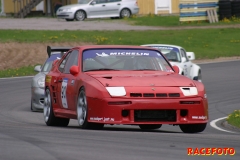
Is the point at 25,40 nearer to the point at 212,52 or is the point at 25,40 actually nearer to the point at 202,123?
the point at 212,52

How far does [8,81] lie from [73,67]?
13415 mm

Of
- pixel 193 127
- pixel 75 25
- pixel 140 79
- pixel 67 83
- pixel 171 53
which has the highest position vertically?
pixel 140 79

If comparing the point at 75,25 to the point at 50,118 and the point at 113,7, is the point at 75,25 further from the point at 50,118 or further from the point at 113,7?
the point at 50,118

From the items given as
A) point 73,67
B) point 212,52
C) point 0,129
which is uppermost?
point 73,67

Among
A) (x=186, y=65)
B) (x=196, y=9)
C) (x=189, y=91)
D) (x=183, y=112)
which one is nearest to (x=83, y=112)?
(x=183, y=112)

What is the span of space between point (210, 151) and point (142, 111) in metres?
2.47

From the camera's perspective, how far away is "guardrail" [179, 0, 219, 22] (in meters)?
44.8

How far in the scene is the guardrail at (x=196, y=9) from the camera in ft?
147

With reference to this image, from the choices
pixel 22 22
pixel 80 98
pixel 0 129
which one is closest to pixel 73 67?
pixel 80 98

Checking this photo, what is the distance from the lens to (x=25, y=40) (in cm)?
3516

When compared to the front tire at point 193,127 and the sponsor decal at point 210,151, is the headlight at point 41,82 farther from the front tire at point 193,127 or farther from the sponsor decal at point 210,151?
the sponsor decal at point 210,151

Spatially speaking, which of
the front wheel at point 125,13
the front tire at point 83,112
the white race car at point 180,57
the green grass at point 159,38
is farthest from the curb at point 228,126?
the front wheel at point 125,13

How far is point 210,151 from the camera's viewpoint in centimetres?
884

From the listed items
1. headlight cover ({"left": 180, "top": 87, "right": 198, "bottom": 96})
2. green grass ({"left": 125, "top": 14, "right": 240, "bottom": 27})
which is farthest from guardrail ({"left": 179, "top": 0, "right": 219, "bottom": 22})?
headlight cover ({"left": 180, "top": 87, "right": 198, "bottom": 96})
